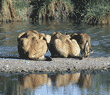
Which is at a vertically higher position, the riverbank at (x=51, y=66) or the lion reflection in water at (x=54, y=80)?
the lion reflection in water at (x=54, y=80)

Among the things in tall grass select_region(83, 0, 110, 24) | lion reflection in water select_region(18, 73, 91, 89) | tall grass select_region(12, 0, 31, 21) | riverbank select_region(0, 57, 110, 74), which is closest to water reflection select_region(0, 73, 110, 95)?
lion reflection in water select_region(18, 73, 91, 89)

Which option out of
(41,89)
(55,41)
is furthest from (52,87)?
(55,41)

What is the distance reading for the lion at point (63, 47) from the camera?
9625 millimetres

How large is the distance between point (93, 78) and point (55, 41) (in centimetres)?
319

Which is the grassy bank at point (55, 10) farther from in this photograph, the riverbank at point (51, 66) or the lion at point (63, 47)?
the riverbank at point (51, 66)

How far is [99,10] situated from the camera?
22.7 meters

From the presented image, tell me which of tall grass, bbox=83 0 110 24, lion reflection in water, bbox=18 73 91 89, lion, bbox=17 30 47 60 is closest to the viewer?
lion reflection in water, bbox=18 73 91 89

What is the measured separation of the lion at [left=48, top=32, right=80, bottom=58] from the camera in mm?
9625

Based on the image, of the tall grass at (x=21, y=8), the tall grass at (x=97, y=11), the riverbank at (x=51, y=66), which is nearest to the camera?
the riverbank at (x=51, y=66)

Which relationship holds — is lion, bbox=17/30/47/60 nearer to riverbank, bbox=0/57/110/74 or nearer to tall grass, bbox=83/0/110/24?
riverbank, bbox=0/57/110/74

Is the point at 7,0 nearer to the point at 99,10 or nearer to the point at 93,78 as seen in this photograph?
the point at 99,10

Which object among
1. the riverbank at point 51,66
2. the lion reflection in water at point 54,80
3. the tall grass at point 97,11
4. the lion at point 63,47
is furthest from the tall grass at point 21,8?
the lion reflection in water at point 54,80

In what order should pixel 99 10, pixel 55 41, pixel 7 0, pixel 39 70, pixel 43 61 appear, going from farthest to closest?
pixel 7 0
pixel 99 10
pixel 55 41
pixel 43 61
pixel 39 70

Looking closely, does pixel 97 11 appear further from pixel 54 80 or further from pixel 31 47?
pixel 54 80
